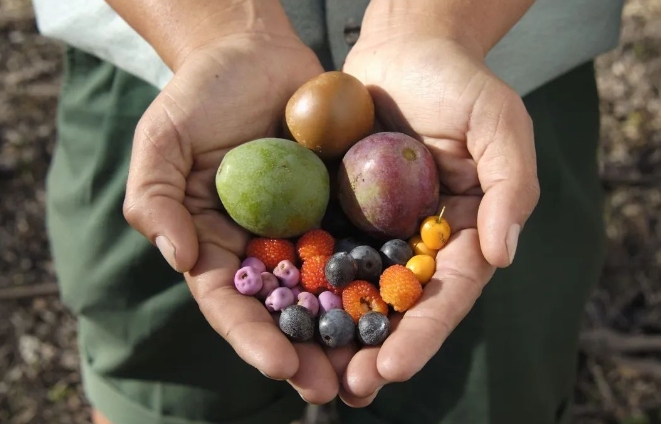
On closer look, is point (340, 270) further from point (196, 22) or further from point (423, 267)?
point (196, 22)

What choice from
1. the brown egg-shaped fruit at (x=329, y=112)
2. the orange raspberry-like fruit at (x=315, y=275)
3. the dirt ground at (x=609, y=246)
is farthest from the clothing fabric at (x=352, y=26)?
the dirt ground at (x=609, y=246)

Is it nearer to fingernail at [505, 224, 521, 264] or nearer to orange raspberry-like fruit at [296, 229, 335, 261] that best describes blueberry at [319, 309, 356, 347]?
orange raspberry-like fruit at [296, 229, 335, 261]

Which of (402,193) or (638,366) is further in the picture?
(638,366)

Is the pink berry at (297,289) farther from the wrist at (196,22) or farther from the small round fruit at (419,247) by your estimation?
the wrist at (196,22)

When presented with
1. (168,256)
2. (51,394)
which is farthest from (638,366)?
(51,394)

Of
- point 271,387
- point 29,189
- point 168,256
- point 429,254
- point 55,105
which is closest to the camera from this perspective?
point 168,256

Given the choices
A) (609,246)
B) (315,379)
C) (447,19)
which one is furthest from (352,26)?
(609,246)

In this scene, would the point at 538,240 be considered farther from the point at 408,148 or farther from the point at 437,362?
the point at 408,148

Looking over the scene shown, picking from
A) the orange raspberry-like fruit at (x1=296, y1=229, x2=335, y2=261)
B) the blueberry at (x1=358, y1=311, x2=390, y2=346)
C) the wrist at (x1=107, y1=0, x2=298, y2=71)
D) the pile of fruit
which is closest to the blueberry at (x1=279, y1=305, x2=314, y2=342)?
the pile of fruit
